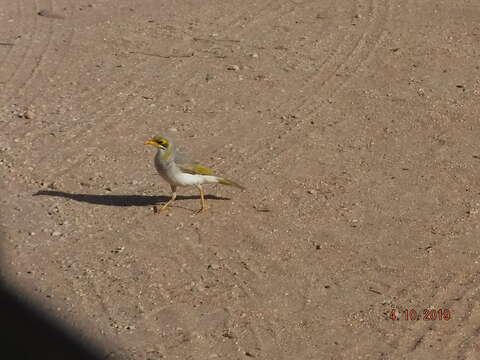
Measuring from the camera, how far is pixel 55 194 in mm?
8133

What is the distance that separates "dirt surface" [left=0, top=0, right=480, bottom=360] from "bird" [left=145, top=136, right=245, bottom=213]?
24 centimetres

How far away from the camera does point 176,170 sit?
762 cm

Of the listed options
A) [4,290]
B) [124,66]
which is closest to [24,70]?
[124,66]

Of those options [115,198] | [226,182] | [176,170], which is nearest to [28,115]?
[115,198]

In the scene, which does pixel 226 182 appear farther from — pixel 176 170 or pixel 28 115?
pixel 28 115

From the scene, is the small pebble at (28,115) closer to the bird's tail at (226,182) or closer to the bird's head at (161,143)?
the bird's head at (161,143)
